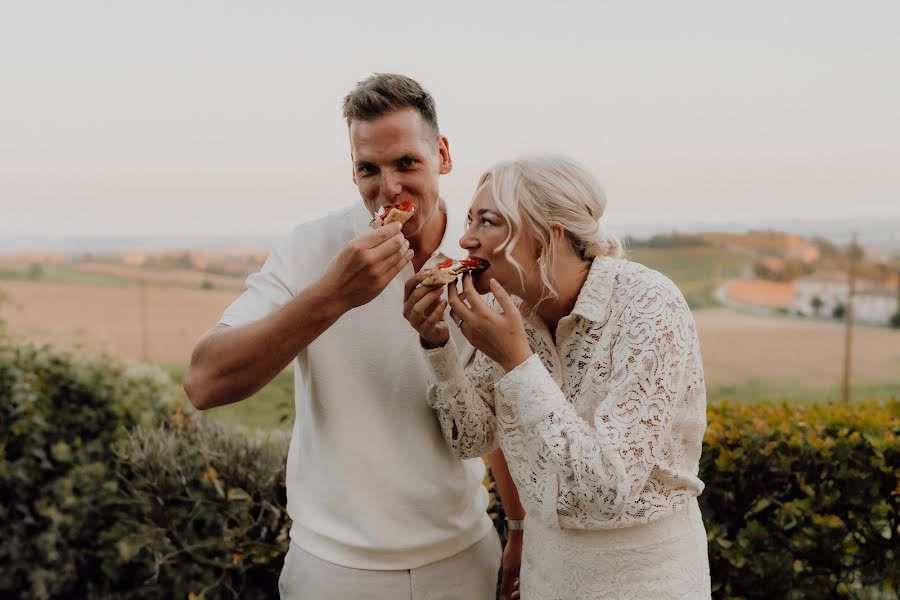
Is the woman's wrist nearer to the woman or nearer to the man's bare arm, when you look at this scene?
the woman

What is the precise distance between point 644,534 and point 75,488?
454cm

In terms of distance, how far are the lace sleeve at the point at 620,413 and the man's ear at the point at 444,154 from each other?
3.34 ft

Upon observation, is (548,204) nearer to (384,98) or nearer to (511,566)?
(384,98)

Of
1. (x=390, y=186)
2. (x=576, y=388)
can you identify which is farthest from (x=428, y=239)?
(x=576, y=388)

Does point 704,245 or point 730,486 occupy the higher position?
point 704,245

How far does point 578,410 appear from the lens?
2406mm

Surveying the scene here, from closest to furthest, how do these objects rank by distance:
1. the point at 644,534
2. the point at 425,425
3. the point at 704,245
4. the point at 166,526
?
the point at 644,534 → the point at 425,425 → the point at 166,526 → the point at 704,245

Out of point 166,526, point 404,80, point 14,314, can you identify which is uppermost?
point 404,80

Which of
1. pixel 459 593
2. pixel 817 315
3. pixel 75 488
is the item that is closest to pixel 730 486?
pixel 459 593

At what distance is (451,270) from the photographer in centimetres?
261

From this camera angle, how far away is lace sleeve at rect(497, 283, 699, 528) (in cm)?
214

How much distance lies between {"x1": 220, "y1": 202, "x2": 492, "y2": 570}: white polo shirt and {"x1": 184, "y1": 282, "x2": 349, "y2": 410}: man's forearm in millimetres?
190

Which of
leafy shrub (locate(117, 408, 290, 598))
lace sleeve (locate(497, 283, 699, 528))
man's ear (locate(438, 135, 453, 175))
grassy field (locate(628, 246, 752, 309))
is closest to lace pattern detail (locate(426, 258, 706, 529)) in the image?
lace sleeve (locate(497, 283, 699, 528))

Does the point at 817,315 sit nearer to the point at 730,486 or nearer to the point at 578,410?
the point at 730,486
